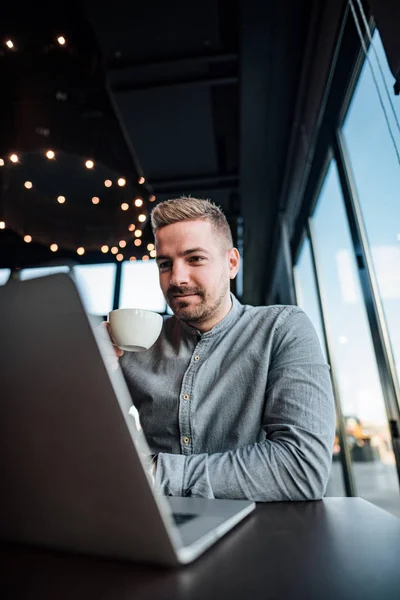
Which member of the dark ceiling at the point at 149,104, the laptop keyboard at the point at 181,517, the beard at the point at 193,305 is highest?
the dark ceiling at the point at 149,104

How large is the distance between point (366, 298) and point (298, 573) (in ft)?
A: 5.89

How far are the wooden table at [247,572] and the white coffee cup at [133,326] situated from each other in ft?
1.61

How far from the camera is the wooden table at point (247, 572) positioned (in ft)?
0.88

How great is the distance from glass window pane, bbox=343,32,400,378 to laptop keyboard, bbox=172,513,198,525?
57.0 inches

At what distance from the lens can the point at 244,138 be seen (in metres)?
2.87

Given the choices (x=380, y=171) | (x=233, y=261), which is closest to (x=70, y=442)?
(x=233, y=261)

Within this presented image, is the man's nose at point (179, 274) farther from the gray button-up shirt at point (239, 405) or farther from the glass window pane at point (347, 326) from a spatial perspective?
the glass window pane at point (347, 326)

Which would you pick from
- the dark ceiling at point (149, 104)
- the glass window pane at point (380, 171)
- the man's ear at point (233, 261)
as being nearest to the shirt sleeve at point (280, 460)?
the man's ear at point (233, 261)

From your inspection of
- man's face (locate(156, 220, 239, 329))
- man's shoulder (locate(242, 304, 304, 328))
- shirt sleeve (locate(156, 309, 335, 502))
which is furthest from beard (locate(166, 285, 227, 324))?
shirt sleeve (locate(156, 309, 335, 502))

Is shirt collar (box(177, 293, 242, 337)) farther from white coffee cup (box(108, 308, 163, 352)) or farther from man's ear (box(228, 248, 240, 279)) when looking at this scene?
white coffee cup (box(108, 308, 163, 352))

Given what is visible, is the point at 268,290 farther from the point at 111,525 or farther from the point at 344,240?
the point at 111,525

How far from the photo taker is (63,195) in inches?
133

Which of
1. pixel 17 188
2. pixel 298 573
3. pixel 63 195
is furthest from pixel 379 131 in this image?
pixel 17 188

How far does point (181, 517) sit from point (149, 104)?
2.78 m
